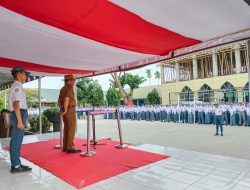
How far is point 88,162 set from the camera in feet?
14.4

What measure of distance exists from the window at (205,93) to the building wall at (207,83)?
0.38m

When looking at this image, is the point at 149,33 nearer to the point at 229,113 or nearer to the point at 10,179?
the point at 10,179

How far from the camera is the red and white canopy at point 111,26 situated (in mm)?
2727

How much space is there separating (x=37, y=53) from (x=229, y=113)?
35.5ft

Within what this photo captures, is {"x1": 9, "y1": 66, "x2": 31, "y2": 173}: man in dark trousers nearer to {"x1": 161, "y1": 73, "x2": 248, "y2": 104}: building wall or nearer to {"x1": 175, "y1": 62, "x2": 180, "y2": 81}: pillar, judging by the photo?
{"x1": 161, "y1": 73, "x2": 248, "y2": 104}: building wall

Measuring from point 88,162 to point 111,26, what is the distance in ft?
8.43

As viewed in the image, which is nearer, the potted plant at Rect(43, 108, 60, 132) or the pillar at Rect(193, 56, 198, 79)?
the potted plant at Rect(43, 108, 60, 132)

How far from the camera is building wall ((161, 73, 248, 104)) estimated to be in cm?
2511


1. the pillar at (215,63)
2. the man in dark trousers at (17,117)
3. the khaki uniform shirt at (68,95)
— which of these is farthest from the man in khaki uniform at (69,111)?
the pillar at (215,63)

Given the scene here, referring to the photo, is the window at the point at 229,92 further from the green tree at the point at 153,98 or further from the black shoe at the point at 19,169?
the black shoe at the point at 19,169

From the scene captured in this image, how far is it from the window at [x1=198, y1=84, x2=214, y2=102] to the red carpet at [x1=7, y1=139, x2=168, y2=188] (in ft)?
79.7

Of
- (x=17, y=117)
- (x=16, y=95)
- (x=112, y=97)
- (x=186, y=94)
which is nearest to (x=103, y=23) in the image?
(x=16, y=95)

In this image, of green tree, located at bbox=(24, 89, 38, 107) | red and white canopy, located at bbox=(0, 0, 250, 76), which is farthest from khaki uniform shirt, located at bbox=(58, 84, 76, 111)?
green tree, located at bbox=(24, 89, 38, 107)

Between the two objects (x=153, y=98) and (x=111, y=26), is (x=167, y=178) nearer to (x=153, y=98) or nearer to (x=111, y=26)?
(x=111, y=26)
